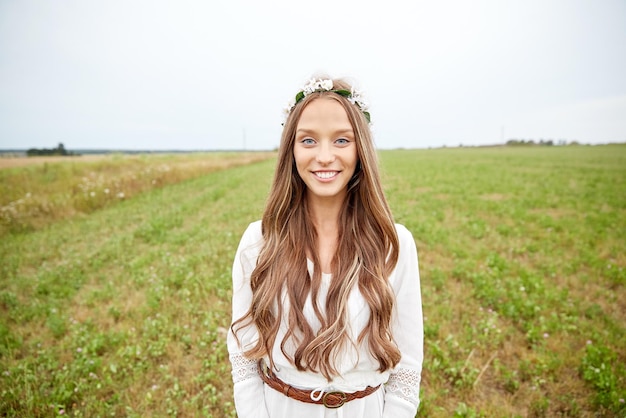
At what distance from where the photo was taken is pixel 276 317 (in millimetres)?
1573

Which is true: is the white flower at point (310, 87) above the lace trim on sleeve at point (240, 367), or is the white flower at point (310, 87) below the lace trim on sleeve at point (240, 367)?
above

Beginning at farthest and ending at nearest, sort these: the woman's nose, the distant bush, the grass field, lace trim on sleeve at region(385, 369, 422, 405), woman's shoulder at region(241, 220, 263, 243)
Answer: the distant bush → the grass field → woman's shoulder at region(241, 220, 263, 243) → lace trim on sleeve at region(385, 369, 422, 405) → the woman's nose

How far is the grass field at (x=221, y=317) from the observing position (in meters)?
3.06

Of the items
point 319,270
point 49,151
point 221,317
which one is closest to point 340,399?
point 319,270

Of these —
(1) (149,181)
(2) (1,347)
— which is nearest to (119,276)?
(2) (1,347)

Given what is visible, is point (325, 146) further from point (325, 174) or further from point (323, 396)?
point (323, 396)

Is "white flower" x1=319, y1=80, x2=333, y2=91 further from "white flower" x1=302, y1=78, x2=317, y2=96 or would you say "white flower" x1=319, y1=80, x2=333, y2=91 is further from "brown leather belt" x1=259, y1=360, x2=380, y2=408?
"brown leather belt" x1=259, y1=360, x2=380, y2=408

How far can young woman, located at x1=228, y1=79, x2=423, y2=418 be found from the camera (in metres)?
1.52

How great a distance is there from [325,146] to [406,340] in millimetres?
1059

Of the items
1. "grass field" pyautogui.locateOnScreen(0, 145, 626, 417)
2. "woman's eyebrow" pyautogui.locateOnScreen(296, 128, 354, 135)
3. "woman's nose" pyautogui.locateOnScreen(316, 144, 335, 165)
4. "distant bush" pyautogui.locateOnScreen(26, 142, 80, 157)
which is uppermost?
"distant bush" pyautogui.locateOnScreen(26, 142, 80, 157)

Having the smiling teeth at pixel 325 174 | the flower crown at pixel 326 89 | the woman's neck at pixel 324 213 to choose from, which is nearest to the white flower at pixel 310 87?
the flower crown at pixel 326 89

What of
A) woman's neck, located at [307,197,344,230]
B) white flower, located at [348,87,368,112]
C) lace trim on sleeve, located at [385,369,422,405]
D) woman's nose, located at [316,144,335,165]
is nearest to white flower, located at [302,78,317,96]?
white flower, located at [348,87,368,112]

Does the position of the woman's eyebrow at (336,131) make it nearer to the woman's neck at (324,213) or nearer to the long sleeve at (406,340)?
the woman's neck at (324,213)

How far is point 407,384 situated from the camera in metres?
1.57
